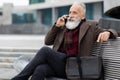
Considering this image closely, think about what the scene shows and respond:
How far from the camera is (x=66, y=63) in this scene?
4.32 metres

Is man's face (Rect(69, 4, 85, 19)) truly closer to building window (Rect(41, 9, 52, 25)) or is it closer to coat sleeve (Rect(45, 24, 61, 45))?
coat sleeve (Rect(45, 24, 61, 45))

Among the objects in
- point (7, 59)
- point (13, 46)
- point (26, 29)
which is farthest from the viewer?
point (26, 29)

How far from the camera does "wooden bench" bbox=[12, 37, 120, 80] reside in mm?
4082

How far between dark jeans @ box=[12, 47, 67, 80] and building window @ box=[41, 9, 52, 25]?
41.9 m

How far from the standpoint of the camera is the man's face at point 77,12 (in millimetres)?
4465

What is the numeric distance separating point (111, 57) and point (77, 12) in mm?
697

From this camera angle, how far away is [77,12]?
14.8ft

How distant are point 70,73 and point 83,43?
1.27ft

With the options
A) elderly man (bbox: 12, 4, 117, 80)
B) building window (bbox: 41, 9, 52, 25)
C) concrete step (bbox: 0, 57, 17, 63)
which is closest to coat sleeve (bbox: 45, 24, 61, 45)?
elderly man (bbox: 12, 4, 117, 80)

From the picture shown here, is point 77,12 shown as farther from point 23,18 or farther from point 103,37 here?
point 23,18

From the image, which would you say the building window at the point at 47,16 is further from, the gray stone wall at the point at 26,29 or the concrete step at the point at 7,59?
the concrete step at the point at 7,59

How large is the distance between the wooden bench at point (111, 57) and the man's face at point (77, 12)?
0.43m

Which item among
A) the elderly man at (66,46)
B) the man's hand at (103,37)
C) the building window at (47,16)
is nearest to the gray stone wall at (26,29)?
the building window at (47,16)

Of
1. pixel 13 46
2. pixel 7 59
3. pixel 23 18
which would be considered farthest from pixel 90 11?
pixel 7 59
